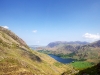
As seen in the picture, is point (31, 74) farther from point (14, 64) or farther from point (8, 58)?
point (8, 58)

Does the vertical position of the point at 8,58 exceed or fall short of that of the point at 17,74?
it exceeds it

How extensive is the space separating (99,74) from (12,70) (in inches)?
2587

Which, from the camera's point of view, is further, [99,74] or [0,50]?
[0,50]

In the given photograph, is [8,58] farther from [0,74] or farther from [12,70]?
[0,74]

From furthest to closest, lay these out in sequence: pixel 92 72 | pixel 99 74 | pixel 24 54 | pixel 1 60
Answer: pixel 24 54 < pixel 1 60 < pixel 92 72 < pixel 99 74

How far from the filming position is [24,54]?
148 metres

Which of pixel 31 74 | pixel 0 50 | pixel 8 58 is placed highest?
pixel 0 50

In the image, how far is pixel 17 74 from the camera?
309ft

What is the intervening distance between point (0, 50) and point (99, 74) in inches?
3784

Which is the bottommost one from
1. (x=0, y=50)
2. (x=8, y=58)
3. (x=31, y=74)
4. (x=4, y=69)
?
(x=31, y=74)

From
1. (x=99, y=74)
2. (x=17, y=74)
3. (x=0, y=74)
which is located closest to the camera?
(x=99, y=74)

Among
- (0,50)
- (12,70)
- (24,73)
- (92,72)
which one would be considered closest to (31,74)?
(24,73)

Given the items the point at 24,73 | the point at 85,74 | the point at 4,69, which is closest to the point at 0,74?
the point at 4,69

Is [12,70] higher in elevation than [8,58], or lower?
lower
